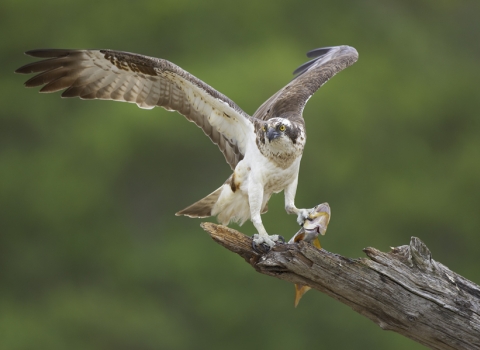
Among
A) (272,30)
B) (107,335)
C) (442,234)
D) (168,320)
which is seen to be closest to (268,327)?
(168,320)

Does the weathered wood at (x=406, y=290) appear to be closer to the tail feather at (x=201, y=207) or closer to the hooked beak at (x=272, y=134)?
the hooked beak at (x=272, y=134)

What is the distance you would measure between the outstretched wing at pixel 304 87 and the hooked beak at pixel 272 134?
504 millimetres

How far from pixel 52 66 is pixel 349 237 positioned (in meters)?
12.8

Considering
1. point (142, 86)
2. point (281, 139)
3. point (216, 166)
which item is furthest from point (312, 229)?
point (216, 166)

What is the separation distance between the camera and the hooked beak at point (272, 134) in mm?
6876

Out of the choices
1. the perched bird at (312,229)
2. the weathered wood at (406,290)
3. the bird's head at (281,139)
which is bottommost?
the weathered wood at (406,290)

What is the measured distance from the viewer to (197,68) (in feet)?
66.7

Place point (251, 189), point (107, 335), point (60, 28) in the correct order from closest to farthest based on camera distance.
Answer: point (251, 189)
point (107, 335)
point (60, 28)

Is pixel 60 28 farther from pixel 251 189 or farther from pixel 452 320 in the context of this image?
pixel 452 320

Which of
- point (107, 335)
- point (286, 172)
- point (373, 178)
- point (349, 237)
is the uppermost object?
point (373, 178)

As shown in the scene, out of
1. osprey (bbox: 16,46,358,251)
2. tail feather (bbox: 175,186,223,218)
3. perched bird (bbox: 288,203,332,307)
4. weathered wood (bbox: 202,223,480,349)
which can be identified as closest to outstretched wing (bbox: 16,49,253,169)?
osprey (bbox: 16,46,358,251)

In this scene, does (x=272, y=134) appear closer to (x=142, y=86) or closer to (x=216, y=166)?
(x=142, y=86)

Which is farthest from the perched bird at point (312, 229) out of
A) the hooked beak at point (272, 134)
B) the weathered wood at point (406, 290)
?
the hooked beak at point (272, 134)

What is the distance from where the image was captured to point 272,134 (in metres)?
6.88
